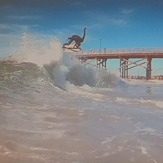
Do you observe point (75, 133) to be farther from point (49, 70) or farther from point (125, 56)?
point (125, 56)

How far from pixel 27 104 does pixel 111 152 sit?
2.62 meters

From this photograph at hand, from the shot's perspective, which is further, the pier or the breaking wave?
the pier

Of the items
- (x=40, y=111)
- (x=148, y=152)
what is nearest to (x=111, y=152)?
(x=148, y=152)

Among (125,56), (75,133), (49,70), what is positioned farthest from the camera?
(125,56)

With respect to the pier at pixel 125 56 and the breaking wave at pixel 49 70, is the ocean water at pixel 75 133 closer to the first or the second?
the breaking wave at pixel 49 70

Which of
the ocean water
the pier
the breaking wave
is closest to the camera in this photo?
the ocean water

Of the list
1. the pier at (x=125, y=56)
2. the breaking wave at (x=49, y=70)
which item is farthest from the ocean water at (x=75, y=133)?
the pier at (x=125, y=56)

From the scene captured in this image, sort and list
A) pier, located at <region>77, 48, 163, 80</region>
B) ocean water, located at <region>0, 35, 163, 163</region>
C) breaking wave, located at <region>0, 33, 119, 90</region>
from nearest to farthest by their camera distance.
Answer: ocean water, located at <region>0, 35, 163, 163</region>, breaking wave, located at <region>0, 33, 119, 90</region>, pier, located at <region>77, 48, 163, 80</region>

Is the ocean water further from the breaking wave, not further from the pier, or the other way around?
the pier

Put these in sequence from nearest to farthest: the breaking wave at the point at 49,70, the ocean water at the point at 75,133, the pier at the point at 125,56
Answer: the ocean water at the point at 75,133
the breaking wave at the point at 49,70
the pier at the point at 125,56

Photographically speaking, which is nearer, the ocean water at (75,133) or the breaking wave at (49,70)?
the ocean water at (75,133)

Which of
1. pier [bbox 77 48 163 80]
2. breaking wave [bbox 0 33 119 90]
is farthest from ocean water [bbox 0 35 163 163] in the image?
pier [bbox 77 48 163 80]

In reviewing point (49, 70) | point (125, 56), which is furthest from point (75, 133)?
point (125, 56)

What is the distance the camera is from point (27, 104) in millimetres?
5371
